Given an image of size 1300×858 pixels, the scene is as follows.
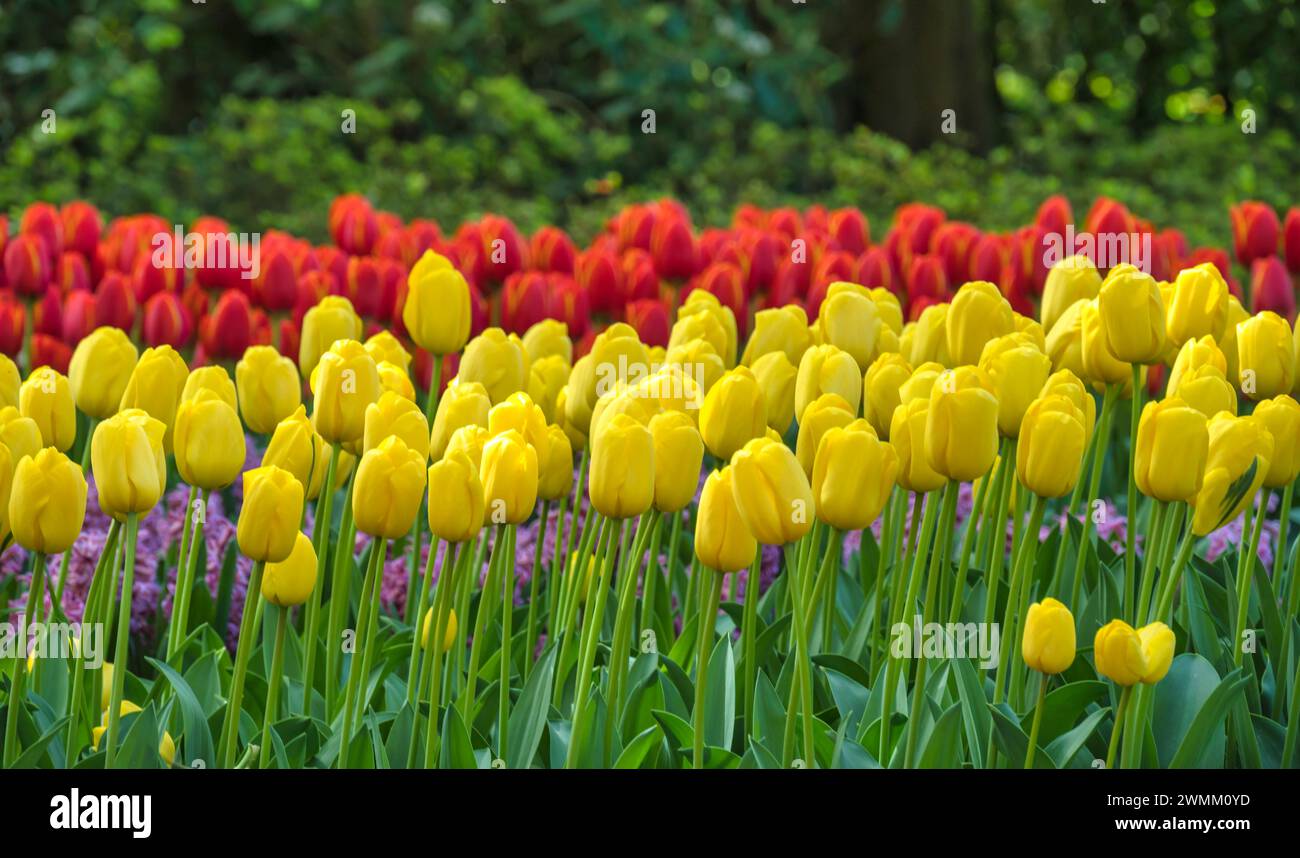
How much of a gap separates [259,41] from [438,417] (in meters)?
8.65

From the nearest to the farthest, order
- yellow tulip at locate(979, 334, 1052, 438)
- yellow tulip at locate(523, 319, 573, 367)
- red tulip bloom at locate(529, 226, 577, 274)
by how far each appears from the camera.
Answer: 1. yellow tulip at locate(979, 334, 1052, 438)
2. yellow tulip at locate(523, 319, 573, 367)
3. red tulip bloom at locate(529, 226, 577, 274)

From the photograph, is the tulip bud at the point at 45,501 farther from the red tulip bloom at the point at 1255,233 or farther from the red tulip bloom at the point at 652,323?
the red tulip bloom at the point at 1255,233

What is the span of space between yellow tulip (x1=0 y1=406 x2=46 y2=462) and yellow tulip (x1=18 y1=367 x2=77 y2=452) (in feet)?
0.45

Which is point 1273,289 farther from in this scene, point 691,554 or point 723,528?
point 723,528

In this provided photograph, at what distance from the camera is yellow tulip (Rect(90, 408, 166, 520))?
195 cm

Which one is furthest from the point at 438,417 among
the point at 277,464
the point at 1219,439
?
the point at 1219,439

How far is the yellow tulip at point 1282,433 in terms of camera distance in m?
2.13

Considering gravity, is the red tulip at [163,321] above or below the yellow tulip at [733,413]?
above

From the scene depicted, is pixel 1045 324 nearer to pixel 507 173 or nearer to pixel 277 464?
pixel 277 464

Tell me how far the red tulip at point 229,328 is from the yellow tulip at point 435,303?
917 millimetres

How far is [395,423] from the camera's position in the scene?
6.72ft

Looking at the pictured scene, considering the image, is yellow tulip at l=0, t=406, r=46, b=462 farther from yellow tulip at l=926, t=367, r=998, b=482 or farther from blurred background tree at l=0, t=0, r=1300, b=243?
blurred background tree at l=0, t=0, r=1300, b=243

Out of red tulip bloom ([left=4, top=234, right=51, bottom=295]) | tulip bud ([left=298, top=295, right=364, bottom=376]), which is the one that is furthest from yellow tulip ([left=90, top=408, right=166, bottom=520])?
red tulip bloom ([left=4, top=234, right=51, bottom=295])

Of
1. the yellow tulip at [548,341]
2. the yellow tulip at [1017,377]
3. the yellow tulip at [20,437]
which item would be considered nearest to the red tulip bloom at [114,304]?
the yellow tulip at [548,341]
